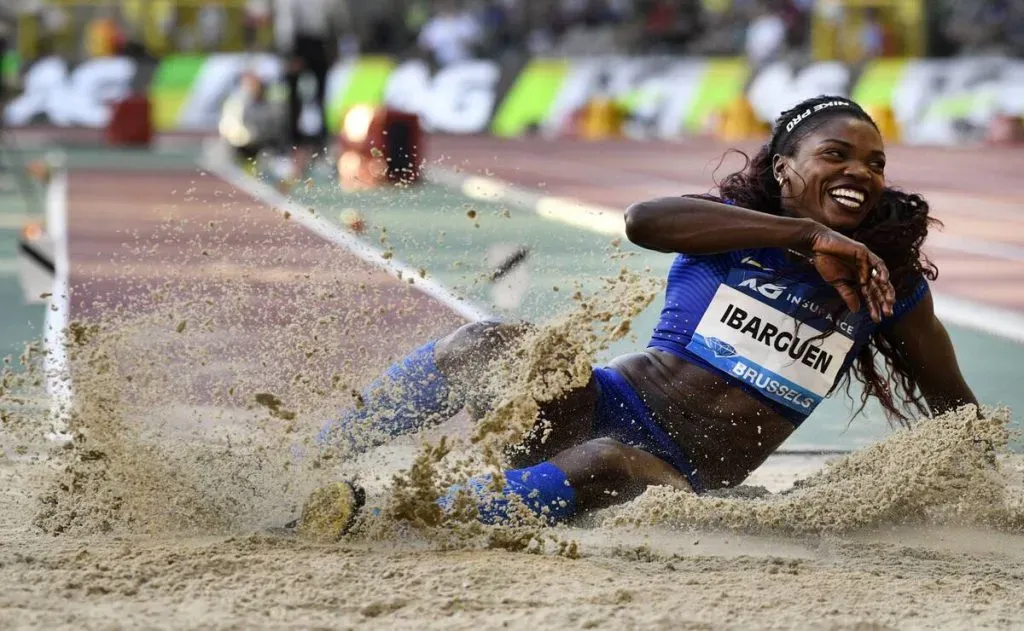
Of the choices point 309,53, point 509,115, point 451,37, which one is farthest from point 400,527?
point 451,37

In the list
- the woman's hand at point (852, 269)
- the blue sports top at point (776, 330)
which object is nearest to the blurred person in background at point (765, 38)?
the blue sports top at point (776, 330)

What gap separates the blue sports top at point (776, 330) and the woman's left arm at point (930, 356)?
3 centimetres

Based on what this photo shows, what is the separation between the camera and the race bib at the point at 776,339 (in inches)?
180

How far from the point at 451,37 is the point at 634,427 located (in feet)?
92.4

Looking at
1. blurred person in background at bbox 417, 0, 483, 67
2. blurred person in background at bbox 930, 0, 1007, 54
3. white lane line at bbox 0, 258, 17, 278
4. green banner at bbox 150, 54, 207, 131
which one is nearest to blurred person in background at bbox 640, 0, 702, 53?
blurred person in background at bbox 417, 0, 483, 67

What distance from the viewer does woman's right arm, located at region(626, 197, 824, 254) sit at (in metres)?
4.31

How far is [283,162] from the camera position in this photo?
1700 cm

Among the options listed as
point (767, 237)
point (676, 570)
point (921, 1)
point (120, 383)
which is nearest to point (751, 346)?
point (767, 237)

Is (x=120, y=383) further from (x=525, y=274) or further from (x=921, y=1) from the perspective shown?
(x=921, y=1)

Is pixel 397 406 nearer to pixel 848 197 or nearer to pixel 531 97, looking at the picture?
pixel 848 197

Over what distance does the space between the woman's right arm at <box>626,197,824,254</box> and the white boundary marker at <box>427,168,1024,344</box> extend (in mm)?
1497

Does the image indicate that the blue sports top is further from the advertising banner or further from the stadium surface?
the advertising banner

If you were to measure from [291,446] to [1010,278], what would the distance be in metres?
7.23

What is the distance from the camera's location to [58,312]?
8.23 meters
